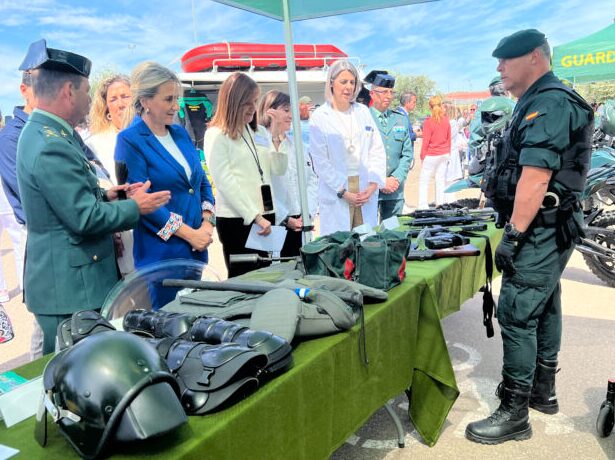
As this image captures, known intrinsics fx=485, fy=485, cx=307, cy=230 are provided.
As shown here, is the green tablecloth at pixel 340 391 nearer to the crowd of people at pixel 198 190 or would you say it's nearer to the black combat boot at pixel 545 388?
the crowd of people at pixel 198 190

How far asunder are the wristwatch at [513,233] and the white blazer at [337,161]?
1.90 meters

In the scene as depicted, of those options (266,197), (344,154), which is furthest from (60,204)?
(344,154)

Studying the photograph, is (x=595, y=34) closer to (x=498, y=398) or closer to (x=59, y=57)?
(x=498, y=398)

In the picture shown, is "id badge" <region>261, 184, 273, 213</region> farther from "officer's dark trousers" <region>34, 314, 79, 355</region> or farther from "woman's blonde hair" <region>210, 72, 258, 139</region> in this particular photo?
"officer's dark trousers" <region>34, 314, 79, 355</region>

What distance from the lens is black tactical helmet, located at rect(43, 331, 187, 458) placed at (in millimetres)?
873

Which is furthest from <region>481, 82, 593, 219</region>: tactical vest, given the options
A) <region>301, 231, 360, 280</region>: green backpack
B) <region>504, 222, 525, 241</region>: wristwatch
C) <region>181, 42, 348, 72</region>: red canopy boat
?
<region>181, 42, 348, 72</region>: red canopy boat

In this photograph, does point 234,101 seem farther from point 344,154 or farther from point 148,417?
point 148,417

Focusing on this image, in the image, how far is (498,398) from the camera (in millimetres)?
2674

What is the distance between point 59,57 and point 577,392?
3029 mm

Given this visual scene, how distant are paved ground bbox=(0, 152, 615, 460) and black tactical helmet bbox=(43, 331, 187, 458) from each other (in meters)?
1.54

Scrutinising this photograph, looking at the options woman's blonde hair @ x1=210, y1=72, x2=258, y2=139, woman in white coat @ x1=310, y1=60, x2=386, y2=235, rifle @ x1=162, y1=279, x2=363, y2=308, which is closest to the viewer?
rifle @ x1=162, y1=279, x2=363, y2=308

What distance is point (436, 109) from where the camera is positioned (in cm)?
767

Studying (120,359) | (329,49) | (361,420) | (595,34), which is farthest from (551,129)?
(329,49)

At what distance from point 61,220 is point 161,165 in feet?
2.23
